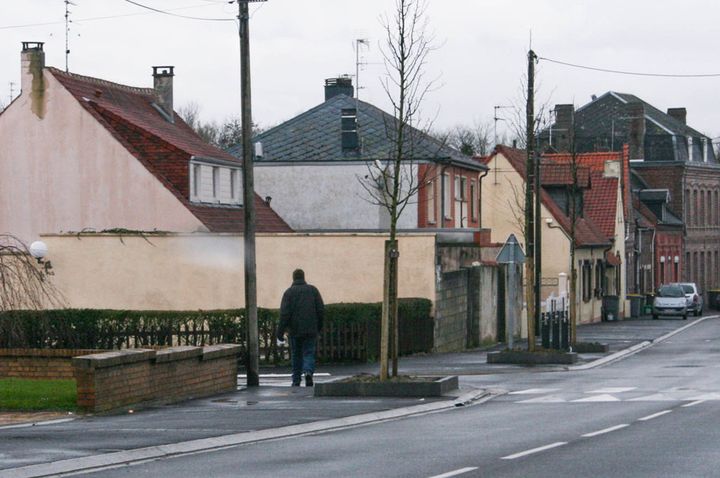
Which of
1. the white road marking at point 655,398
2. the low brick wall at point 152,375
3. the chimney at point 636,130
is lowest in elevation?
the white road marking at point 655,398

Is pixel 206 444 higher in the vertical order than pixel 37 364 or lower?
lower

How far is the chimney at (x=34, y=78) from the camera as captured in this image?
149ft

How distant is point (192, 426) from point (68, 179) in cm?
2918

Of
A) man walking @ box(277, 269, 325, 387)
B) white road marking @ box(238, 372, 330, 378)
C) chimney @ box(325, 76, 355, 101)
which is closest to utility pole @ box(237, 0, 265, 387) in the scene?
man walking @ box(277, 269, 325, 387)

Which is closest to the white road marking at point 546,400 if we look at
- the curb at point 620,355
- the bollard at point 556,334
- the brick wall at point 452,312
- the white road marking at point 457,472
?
the white road marking at point 457,472

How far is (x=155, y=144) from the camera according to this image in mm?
45250

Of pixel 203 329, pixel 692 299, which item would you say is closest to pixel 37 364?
pixel 203 329

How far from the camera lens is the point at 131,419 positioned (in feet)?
61.0

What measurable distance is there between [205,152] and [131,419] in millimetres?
30067

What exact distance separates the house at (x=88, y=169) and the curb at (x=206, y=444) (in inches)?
946

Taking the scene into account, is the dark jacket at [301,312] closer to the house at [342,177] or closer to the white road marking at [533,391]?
the white road marking at [533,391]

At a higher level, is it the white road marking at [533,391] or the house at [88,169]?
the house at [88,169]

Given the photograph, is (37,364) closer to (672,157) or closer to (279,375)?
(279,375)

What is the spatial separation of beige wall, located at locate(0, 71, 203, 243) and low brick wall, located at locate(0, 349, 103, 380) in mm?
20530
